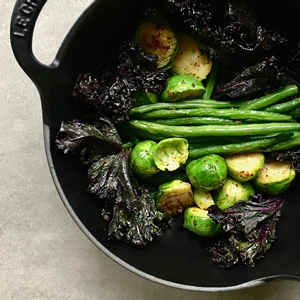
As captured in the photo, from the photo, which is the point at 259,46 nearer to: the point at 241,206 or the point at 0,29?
the point at 241,206

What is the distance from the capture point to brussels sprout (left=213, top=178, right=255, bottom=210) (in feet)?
6.09

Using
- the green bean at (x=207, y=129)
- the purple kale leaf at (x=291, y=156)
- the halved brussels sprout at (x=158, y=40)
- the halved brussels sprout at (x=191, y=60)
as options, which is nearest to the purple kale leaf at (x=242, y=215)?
the purple kale leaf at (x=291, y=156)

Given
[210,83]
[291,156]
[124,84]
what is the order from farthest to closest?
[210,83], [291,156], [124,84]

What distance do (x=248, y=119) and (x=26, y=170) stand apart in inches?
53.0

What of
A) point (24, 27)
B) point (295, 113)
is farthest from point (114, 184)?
point (295, 113)

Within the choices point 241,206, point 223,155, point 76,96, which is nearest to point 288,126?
point 223,155

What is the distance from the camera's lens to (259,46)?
5.88 ft

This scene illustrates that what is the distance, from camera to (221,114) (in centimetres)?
186

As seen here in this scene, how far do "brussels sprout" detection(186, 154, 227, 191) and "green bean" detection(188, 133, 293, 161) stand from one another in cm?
6

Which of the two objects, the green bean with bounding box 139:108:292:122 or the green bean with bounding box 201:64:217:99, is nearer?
the green bean with bounding box 139:108:292:122

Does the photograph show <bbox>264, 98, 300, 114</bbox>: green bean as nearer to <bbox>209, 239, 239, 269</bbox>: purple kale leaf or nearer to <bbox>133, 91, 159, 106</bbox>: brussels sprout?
<bbox>133, 91, 159, 106</bbox>: brussels sprout

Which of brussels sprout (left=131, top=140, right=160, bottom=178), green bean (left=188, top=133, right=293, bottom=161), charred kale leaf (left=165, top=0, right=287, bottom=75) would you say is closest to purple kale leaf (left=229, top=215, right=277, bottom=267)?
green bean (left=188, top=133, right=293, bottom=161)

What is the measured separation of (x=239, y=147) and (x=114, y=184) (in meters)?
0.70

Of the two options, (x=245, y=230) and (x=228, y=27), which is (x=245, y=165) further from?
(x=228, y=27)
